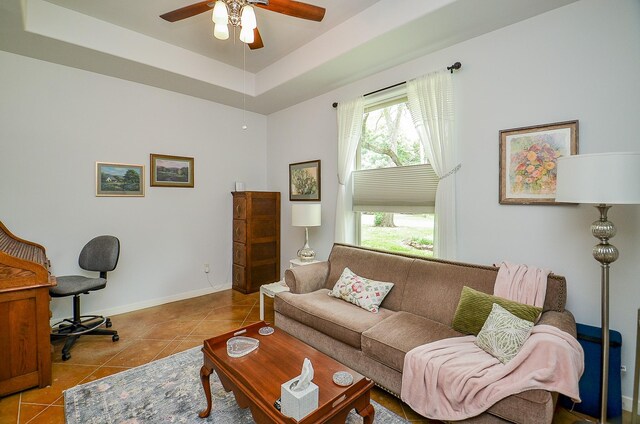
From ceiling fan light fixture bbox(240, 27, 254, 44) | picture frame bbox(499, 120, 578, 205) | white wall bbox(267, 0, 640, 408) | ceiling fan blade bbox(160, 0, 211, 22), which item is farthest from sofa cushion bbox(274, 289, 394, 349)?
ceiling fan blade bbox(160, 0, 211, 22)

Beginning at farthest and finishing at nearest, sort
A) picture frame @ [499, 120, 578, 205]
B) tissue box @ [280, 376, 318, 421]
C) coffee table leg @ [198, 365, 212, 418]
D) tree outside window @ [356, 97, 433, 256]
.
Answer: tree outside window @ [356, 97, 433, 256] < picture frame @ [499, 120, 578, 205] < coffee table leg @ [198, 365, 212, 418] < tissue box @ [280, 376, 318, 421]

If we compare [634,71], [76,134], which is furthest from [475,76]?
[76,134]

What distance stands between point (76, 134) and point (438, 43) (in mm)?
3929

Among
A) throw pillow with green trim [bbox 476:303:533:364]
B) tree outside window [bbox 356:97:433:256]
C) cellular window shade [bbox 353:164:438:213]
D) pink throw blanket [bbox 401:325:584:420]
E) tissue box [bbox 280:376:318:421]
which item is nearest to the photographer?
tissue box [bbox 280:376:318:421]

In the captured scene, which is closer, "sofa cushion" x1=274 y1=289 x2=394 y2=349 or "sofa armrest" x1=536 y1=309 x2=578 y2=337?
"sofa armrest" x1=536 y1=309 x2=578 y2=337

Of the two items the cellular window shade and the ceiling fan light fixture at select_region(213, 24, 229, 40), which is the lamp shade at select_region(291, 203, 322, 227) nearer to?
the cellular window shade

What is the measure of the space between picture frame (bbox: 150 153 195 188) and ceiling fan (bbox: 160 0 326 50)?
2.06 meters

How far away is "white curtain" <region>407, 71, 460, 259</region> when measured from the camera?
8.84 feet

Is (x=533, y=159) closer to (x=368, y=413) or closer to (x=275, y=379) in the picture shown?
(x=368, y=413)

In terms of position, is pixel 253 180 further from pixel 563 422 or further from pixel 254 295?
pixel 563 422

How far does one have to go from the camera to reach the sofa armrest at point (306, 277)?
2.97 meters

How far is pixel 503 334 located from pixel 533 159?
4.64ft

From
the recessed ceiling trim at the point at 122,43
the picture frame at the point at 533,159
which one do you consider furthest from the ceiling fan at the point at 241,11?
the picture frame at the point at 533,159

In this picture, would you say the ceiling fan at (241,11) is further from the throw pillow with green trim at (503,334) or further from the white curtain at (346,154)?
the throw pillow with green trim at (503,334)
